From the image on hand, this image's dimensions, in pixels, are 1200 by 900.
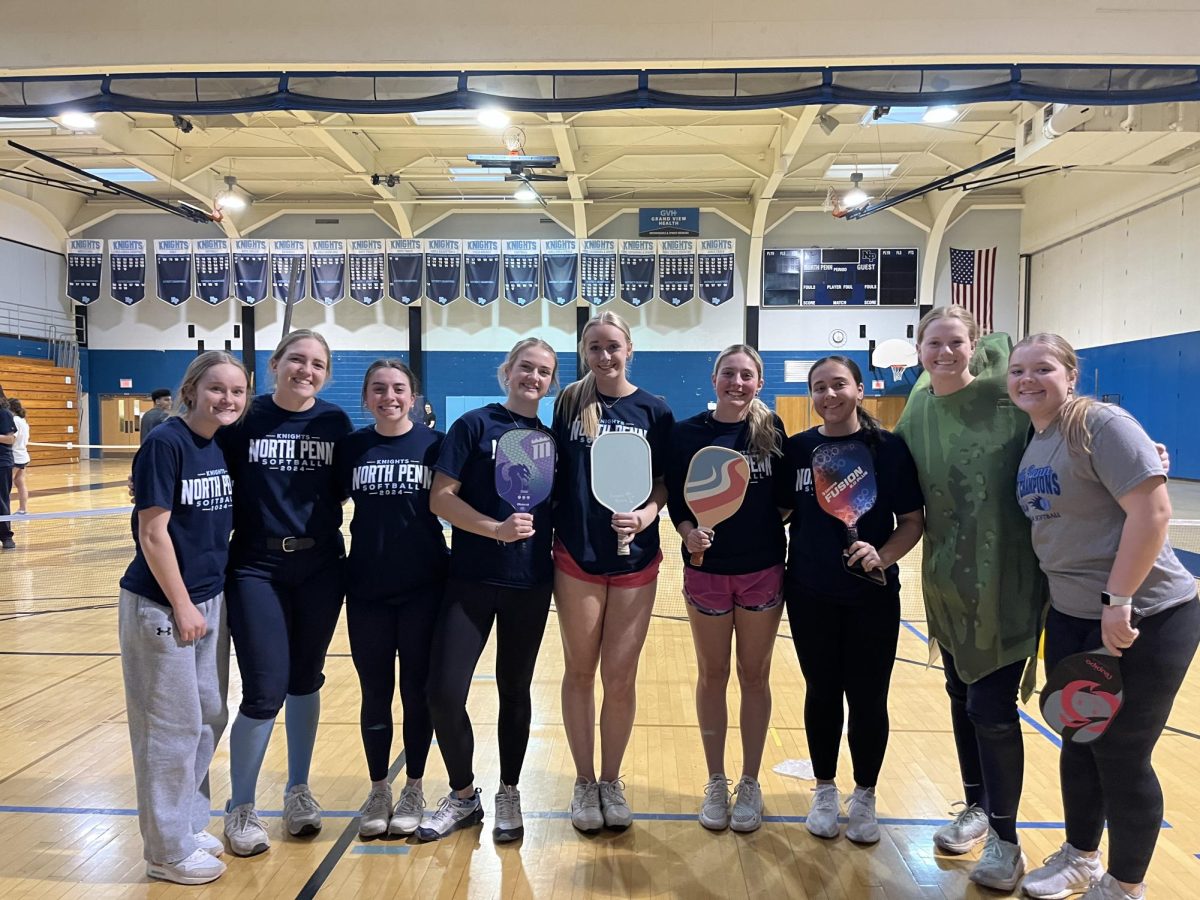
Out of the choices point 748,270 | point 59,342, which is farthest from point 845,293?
point 59,342

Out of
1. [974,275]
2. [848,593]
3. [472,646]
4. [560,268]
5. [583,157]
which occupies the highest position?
[583,157]

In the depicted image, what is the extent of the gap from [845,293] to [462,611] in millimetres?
19967

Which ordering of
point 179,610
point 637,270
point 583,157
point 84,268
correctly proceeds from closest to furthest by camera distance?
1. point 179,610
2. point 583,157
3. point 637,270
4. point 84,268

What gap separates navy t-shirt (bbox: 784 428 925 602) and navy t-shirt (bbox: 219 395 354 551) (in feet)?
6.10

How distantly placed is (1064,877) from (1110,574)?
1.16 meters

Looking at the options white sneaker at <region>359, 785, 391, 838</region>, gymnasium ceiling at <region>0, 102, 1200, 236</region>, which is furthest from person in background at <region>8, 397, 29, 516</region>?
white sneaker at <region>359, 785, 391, 838</region>

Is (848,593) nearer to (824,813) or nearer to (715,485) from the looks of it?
(715,485)

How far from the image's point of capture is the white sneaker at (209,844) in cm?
291

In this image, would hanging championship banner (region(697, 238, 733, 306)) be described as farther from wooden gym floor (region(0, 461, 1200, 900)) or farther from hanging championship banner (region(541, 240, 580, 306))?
wooden gym floor (region(0, 461, 1200, 900))

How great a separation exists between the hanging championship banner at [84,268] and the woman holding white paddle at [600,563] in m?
23.7

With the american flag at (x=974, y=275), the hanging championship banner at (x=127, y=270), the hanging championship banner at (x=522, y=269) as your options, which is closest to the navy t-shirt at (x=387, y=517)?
the hanging championship banner at (x=522, y=269)

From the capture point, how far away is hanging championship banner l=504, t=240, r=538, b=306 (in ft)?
68.9

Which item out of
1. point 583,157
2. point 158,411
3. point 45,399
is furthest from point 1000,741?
point 45,399

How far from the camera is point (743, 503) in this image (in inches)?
122
